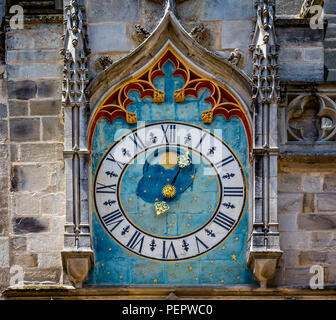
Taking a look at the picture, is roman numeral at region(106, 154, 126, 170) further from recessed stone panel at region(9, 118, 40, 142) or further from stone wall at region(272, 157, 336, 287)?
stone wall at region(272, 157, 336, 287)

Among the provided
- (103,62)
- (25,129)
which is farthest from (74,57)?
(25,129)

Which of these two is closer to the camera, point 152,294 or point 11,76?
point 152,294

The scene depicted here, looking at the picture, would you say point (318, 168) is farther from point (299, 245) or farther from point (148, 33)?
point (148, 33)

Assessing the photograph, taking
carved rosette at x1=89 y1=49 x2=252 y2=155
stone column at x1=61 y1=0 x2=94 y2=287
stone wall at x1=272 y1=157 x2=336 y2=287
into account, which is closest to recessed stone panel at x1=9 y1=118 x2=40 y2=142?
stone column at x1=61 y1=0 x2=94 y2=287

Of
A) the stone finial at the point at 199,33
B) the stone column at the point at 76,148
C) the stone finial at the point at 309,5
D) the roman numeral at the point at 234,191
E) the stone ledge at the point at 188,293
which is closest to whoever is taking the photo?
the stone ledge at the point at 188,293

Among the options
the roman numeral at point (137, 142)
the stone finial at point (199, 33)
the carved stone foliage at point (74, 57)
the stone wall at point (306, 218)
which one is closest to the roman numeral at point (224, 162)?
the stone wall at point (306, 218)

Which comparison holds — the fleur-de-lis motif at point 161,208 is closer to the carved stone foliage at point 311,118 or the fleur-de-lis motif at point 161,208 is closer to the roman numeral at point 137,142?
the roman numeral at point 137,142

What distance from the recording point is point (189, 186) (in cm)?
1362

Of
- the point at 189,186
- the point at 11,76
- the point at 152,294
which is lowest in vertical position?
the point at 152,294

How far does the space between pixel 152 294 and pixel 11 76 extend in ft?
9.34

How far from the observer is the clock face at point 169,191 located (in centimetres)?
1345

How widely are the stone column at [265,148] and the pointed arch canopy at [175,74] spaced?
0.68ft

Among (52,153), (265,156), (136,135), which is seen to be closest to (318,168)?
(265,156)

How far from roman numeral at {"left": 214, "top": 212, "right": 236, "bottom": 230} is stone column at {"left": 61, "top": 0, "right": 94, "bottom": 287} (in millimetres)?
1314
